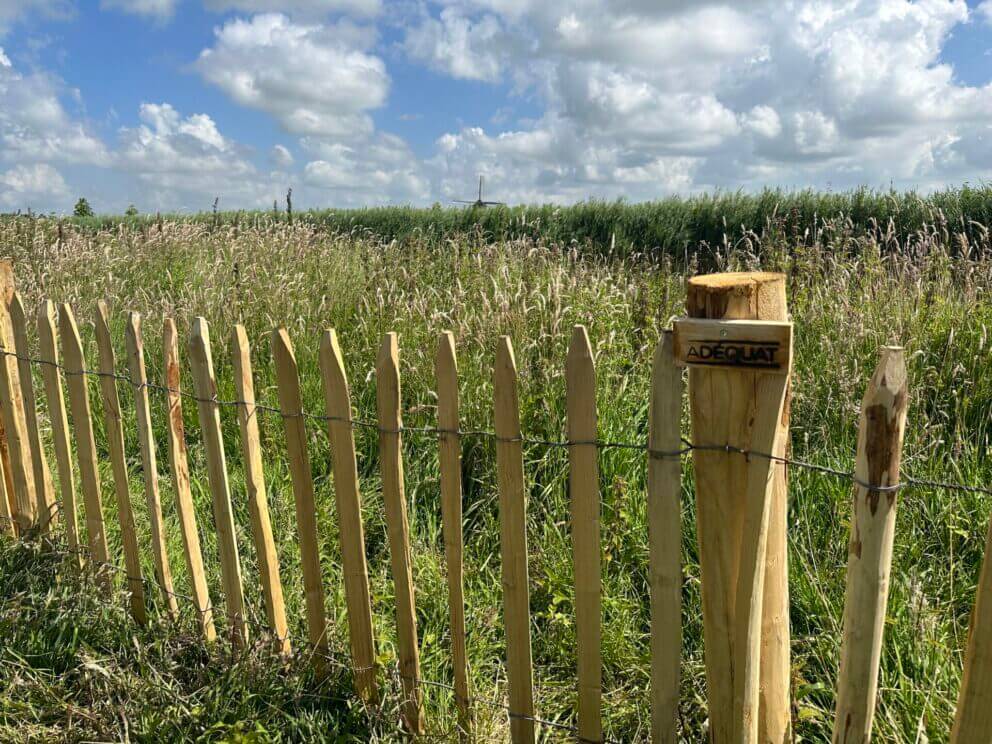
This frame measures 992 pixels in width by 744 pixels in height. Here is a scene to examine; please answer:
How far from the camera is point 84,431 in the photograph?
3.00 meters

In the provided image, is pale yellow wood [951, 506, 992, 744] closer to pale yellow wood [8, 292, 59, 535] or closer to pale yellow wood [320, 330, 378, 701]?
pale yellow wood [320, 330, 378, 701]

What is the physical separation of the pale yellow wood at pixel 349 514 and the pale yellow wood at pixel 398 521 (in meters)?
0.12

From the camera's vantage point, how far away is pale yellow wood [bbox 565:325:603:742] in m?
1.75

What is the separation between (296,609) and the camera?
2.83m

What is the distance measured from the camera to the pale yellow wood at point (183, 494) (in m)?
2.59

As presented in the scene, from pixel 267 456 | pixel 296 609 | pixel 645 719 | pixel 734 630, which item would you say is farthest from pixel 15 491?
A: pixel 734 630

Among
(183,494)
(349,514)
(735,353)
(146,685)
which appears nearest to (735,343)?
(735,353)

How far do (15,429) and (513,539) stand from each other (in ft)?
9.38

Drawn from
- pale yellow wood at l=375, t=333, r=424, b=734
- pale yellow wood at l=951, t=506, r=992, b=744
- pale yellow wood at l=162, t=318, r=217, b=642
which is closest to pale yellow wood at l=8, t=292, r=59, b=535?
pale yellow wood at l=162, t=318, r=217, b=642

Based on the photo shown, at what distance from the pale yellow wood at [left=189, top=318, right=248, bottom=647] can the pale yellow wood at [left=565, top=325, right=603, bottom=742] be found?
130cm

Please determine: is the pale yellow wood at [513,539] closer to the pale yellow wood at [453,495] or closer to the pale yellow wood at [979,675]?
the pale yellow wood at [453,495]

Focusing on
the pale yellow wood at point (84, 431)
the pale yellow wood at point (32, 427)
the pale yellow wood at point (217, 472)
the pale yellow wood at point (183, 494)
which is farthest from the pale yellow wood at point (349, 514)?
the pale yellow wood at point (32, 427)

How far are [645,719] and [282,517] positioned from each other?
193 centimetres

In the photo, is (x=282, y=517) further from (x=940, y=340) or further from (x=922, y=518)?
(x=940, y=340)
